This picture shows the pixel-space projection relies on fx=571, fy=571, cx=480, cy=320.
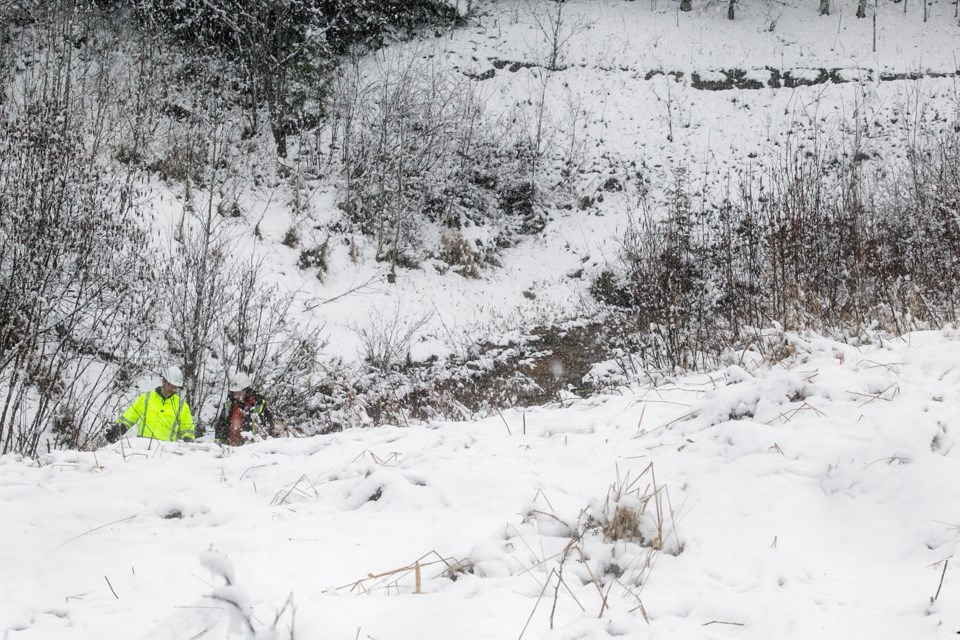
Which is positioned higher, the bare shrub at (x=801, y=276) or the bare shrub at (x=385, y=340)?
the bare shrub at (x=801, y=276)

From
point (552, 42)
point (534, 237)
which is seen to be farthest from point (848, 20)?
point (534, 237)

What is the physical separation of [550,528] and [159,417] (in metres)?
6.19

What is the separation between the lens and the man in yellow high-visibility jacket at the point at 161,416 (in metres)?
6.59

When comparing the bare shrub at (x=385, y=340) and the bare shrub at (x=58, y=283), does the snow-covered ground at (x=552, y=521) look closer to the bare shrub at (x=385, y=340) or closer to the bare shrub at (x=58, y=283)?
the bare shrub at (x=58, y=283)

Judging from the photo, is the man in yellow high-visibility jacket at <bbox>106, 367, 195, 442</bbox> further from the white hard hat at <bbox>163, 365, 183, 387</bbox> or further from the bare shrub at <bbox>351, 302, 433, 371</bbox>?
the bare shrub at <bbox>351, 302, 433, 371</bbox>

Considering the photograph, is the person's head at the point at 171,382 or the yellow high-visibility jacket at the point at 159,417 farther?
the person's head at the point at 171,382

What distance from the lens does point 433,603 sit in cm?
182

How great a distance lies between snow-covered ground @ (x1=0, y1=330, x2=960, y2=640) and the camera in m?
1.72

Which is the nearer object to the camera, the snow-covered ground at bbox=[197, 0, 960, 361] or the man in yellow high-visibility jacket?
the man in yellow high-visibility jacket

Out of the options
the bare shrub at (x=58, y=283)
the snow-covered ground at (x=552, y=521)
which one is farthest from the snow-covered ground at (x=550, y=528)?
the bare shrub at (x=58, y=283)

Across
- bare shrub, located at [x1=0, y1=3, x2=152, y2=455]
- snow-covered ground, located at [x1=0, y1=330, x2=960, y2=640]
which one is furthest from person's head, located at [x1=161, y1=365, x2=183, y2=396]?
snow-covered ground, located at [x1=0, y1=330, x2=960, y2=640]

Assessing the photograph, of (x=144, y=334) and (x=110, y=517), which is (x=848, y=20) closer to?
(x=144, y=334)

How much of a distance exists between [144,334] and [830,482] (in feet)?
35.9

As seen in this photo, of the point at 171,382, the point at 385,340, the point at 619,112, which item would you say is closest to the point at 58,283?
the point at 171,382
